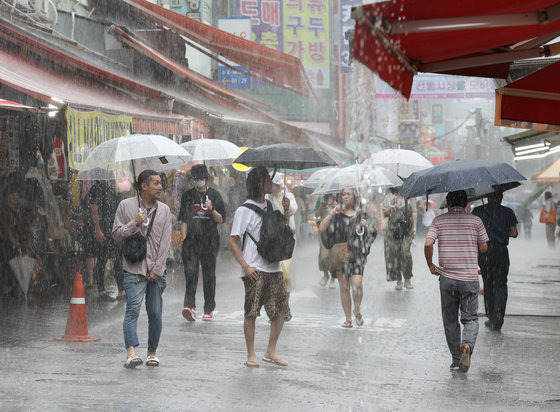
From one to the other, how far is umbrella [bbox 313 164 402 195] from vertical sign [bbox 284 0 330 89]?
59.3ft

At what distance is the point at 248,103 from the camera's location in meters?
22.0

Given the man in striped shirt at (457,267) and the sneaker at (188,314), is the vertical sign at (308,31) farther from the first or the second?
the man in striped shirt at (457,267)

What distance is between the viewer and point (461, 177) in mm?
8016

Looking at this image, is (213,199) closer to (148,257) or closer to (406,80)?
(148,257)

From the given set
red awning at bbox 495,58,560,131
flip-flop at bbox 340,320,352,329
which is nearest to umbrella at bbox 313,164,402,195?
flip-flop at bbox 340,320,352,329

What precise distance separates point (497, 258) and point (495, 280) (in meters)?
0.26

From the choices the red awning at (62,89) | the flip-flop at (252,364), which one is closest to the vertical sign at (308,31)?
the red awning at (62,89)

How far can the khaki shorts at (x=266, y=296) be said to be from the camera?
7.42 m

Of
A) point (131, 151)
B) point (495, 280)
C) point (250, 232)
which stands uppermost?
point (131, 151)

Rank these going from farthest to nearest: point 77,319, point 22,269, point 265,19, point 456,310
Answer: point 265,19
point 22,269
point 77,319
point 456,310

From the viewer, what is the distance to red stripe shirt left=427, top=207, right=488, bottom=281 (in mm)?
7676

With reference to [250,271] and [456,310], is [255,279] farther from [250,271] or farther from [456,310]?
[456,310]

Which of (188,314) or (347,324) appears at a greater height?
(188,314)

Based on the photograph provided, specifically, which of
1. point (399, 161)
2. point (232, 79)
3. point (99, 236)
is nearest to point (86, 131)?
point (99, 236)
